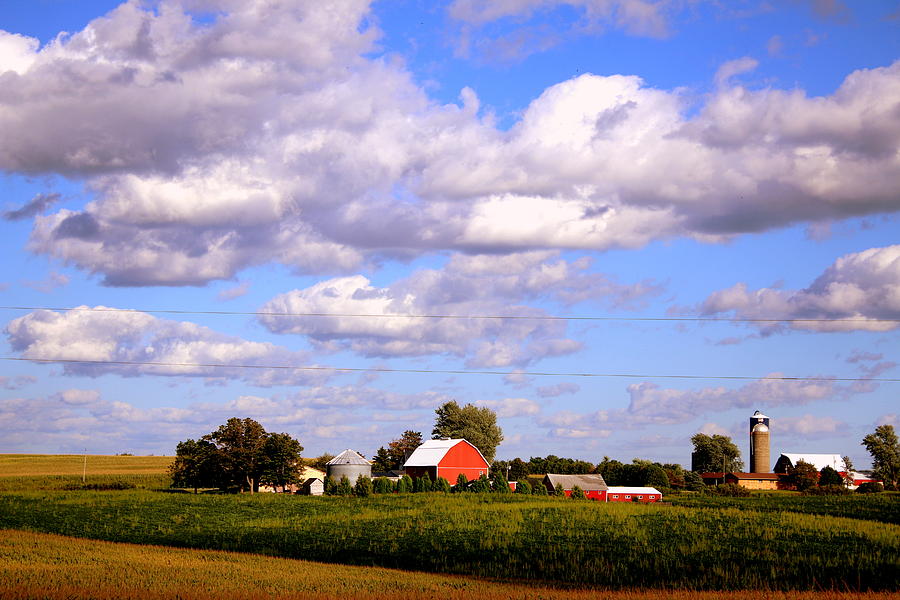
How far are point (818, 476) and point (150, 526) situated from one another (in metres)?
113

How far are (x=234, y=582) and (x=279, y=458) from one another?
6177cm

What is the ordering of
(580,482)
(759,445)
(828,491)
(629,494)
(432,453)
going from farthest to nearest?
(759,445) → (828,491) → (580,482) → (629,494) → (432,453)

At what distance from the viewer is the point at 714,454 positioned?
169 metres

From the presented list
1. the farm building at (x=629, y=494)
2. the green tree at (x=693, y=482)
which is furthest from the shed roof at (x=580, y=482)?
the green tree at (x=693, y=482)

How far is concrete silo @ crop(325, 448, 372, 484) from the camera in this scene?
88.4 meters

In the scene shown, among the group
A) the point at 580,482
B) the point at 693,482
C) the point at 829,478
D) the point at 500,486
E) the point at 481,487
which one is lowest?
the point at 693,482

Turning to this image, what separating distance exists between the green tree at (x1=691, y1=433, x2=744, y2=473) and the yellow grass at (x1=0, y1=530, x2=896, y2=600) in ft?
468

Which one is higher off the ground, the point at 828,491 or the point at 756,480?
the point at 828,491

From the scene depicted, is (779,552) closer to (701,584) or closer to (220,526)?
(701,584)

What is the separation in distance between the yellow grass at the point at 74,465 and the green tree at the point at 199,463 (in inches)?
1574

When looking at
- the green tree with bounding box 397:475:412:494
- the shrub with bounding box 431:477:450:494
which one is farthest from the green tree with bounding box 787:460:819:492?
the green tree with bounding box 397:475:412:494

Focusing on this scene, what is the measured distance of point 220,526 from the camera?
52.7 m

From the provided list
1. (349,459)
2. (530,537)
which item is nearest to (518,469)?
(349,459)

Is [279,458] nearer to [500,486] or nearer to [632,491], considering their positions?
[500,486]
